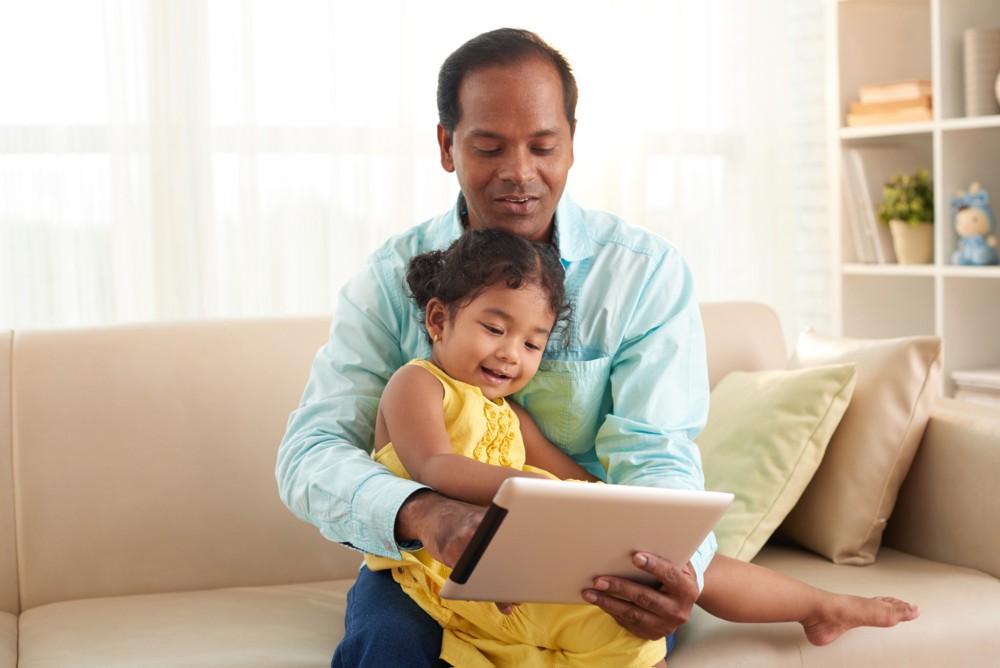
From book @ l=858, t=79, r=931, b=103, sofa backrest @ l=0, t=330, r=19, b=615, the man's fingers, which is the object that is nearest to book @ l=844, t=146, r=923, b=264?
book @ l=858, t=79, r=931, b=103

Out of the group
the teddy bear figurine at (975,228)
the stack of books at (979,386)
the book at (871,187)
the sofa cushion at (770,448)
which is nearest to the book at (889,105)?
the book at (871,187)

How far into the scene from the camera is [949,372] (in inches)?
124

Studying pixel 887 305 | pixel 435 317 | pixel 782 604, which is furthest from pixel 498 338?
pixel 887 305

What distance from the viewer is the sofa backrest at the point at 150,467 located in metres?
1.95

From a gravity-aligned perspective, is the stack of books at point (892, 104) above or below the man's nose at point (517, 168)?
above

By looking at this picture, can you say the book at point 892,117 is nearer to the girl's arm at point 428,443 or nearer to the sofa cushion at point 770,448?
the sofa cushion at point 770,448

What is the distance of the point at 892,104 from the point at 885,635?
1.92 meters

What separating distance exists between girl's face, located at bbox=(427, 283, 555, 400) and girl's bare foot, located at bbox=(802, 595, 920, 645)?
0.55 metres

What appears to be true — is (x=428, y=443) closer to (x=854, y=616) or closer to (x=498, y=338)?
(x=498, y=338)

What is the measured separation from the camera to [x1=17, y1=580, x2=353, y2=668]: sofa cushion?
163cm

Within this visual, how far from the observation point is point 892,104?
321cm

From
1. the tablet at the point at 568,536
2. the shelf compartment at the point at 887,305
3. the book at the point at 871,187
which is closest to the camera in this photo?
the tablet at the point at 568,536

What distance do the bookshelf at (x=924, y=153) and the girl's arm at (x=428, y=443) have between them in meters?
1.93

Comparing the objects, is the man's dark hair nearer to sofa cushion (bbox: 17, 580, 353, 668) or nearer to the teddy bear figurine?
sofa cushion (bbox: 17, 580, 353, 668)
